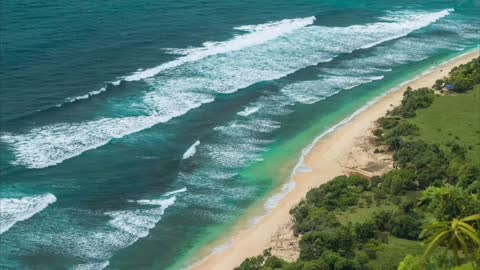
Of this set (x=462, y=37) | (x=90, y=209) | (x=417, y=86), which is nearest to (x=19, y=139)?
(x=90, y=209)

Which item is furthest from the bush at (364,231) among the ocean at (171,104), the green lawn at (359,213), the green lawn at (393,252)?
the ocean at (171,104)

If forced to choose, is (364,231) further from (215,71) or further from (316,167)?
(215,71)

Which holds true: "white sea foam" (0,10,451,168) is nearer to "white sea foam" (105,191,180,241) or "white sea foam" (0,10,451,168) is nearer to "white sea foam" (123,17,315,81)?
"white sea foam" (123,17,315,81)

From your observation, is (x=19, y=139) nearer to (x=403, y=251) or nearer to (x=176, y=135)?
(x=176, y=135)

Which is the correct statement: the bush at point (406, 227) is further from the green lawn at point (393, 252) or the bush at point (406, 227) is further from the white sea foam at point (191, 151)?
the white sea foam at point (191, 151)

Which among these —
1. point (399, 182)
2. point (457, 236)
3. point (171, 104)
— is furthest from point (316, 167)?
point (457, 236)

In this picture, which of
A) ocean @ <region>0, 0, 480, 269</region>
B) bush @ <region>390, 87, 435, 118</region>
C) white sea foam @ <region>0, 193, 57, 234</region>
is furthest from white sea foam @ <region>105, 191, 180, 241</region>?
bush @ <region>390, 87, 435, 118</region>
